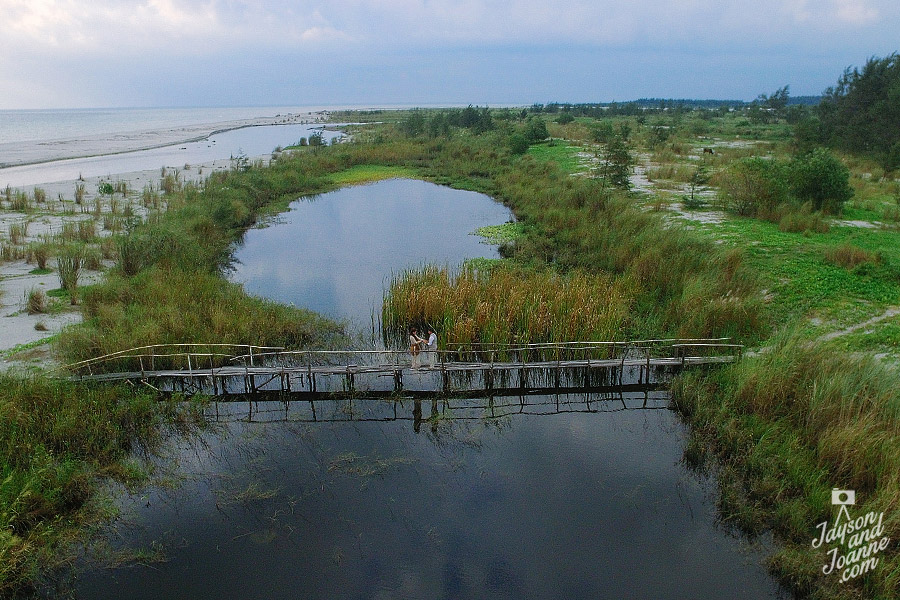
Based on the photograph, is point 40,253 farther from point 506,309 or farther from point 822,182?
point 822,182

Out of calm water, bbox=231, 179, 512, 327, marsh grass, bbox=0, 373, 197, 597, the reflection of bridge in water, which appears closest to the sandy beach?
marsh grass, bbox=0, 373, 197, 597

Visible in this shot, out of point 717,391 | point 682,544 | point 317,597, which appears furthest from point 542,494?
point 717,391

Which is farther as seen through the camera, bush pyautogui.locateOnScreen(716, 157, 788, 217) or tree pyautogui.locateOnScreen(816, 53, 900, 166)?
tree pyautogui.locateOnScreen(816, 53, 900, 166)

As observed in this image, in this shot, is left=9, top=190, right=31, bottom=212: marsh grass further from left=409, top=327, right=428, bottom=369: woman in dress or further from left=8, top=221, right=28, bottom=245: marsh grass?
left=409, top=327, right=428, bottom=369: woman in dress

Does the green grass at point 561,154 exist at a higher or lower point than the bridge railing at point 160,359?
higher

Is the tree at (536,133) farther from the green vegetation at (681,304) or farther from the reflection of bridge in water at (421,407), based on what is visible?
the reflection of bridge in water at (421,407)

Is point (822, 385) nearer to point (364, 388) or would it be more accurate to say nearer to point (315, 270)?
point (364, 388)

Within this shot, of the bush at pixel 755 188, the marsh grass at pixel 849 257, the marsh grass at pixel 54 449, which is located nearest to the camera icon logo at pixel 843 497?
the marsh grass at pixel 849 257
